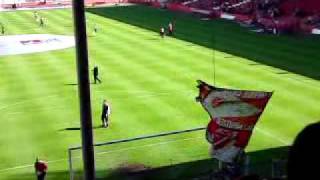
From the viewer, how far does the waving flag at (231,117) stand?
31.4 ft

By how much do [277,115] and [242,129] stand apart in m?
15.0

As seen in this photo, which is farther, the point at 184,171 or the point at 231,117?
the point at 184,171

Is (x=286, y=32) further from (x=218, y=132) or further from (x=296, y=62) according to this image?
(x=218, y=132)

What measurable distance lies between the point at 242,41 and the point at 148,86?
18.3m

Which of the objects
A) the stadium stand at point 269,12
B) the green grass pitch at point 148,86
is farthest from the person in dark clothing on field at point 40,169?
the stadium stand at point 269,12

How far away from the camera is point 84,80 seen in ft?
20.9

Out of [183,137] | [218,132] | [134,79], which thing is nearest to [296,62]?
[134,79]

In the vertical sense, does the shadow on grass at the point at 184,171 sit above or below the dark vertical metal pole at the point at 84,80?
below

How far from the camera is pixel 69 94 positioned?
29516mm

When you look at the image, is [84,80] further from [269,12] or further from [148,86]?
[269,12]

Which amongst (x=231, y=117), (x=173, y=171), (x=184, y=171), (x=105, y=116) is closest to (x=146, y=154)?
(x=173, y=171)

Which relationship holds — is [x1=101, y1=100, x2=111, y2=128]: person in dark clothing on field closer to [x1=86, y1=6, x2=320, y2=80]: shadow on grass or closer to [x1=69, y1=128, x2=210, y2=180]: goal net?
[x1=69, y1=128, x2=210, y2=180]: goal net

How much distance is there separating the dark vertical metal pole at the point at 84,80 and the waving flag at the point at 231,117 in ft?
11.4

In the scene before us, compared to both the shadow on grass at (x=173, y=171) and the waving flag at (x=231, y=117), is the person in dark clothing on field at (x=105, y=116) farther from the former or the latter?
the waving flag at (x=231, y=117)
